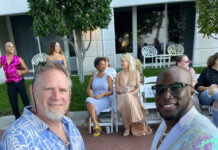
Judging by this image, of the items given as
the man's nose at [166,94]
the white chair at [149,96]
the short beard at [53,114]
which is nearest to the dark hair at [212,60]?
the white chair at [149,96]

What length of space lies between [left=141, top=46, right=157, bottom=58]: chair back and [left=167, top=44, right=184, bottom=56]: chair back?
2.32ft

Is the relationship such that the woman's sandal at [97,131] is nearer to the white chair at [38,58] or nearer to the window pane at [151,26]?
the white chair at [38,58]

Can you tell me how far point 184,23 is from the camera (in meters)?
8.59

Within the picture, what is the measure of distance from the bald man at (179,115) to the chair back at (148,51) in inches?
296

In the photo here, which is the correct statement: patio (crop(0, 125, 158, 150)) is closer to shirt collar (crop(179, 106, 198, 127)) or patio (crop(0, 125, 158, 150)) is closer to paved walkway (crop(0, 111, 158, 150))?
paved walkway (crop(0, 111, 158, 150))

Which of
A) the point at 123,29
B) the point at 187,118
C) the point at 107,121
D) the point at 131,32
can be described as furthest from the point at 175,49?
the point at 187,118

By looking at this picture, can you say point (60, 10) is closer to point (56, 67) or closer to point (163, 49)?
point (56, 67)

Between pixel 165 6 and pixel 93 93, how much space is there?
662 centimetres

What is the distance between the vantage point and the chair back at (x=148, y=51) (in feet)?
28.5

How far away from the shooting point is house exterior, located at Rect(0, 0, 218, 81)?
8.18 m

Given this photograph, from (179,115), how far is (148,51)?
786cm

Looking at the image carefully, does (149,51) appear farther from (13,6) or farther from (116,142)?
(13,6)

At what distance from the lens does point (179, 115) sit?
122 centimetres

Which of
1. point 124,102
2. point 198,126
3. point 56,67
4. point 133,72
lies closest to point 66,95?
point 56,67
